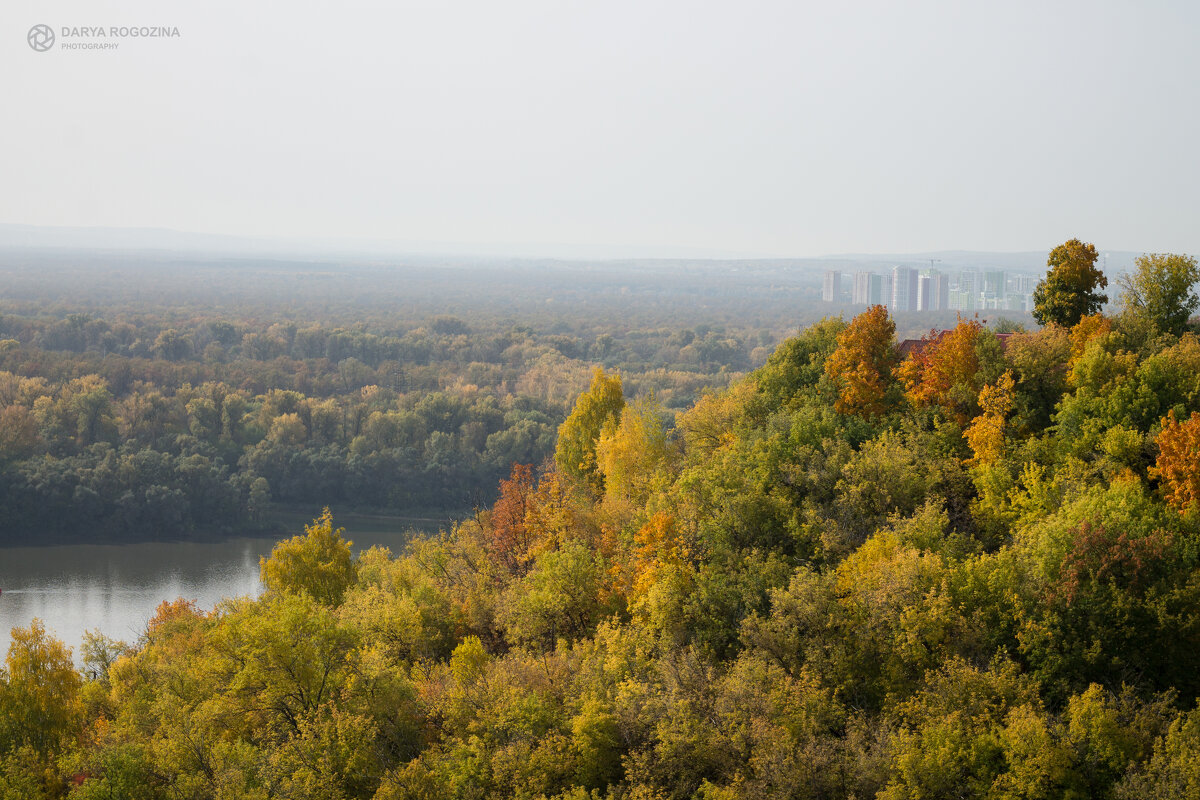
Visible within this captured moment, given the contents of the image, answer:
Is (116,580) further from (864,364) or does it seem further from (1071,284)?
(1071,284)

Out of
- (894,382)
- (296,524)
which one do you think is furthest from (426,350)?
(894,382)

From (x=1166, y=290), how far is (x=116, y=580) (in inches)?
2511

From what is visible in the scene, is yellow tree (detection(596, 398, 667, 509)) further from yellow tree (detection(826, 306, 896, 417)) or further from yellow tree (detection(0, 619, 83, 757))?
yellow tree (detection(0, 619, 83, 757))

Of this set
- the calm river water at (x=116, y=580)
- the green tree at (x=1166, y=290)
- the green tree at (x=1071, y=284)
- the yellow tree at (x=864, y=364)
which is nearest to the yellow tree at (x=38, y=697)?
the calm river water at (x=116, y=580)

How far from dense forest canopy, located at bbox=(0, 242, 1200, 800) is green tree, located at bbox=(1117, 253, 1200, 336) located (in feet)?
0.33

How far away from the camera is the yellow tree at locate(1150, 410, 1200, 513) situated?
2638 cm

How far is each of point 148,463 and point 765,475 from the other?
7001 cm

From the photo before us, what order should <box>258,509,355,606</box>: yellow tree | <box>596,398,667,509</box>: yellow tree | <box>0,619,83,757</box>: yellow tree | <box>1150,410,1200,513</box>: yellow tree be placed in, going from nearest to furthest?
1. <box>1150,410,1200,513</box>: yellow tree
2. <box>0,619,83,757</box>: yellow tree
3. <box>258,509,355,606</box>: yellow tree
4. <box>596,398,667,509</box>: yellow tree

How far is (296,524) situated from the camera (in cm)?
8850

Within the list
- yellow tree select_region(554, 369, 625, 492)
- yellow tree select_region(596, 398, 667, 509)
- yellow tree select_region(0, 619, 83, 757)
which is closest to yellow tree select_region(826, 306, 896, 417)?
yellow tree select_region(596, 398, 667, 509)

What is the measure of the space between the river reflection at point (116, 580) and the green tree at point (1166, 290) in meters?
36.1

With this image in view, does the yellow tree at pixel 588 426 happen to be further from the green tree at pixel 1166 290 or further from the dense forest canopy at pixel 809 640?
the green tree at pixel 1166 290

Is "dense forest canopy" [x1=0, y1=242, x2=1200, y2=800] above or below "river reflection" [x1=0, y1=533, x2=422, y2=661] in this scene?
above

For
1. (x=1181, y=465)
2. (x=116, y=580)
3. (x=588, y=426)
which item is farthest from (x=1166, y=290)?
(x=116, y=580)
